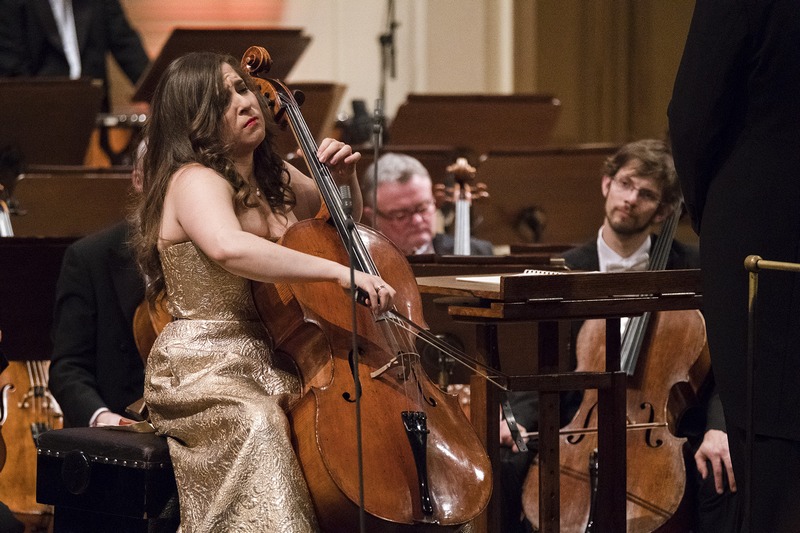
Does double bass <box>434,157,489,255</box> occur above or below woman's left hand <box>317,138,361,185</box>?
below

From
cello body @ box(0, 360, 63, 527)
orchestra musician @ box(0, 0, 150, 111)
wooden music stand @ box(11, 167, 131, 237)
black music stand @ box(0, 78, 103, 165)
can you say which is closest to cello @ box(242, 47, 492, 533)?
cello body @ box(0, 360, 63, 527)

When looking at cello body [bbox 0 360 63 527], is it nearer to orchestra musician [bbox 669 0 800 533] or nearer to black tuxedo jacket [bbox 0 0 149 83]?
orchestra musician [bbox 669 0 800 533]

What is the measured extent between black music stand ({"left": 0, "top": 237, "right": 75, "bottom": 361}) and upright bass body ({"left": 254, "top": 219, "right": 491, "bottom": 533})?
113 cm

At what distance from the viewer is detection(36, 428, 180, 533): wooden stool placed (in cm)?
250

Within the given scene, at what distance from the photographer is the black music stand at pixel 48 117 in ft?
17.1

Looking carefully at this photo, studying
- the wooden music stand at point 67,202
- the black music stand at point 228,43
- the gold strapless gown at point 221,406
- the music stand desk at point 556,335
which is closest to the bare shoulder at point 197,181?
the gold strapless gown at point 221,406

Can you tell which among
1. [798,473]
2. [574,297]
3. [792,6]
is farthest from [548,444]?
[792,6]

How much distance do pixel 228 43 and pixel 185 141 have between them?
3.04 metres

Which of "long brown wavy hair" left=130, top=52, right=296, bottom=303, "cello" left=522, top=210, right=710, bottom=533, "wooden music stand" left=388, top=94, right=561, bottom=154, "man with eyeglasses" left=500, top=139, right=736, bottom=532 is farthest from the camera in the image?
"wooden music stand" left=388, top=94, right=561, bottom=154

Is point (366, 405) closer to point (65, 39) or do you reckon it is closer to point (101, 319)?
point (101, 319)

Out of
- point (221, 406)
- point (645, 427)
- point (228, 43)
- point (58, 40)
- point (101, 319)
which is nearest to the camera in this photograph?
point (221, 406)

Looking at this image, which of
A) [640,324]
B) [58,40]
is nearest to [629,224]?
[640,324]

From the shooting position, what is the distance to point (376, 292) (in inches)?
89.4

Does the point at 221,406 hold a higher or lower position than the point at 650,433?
higher
